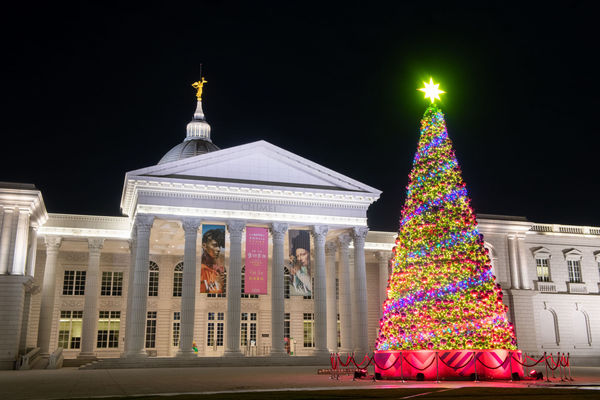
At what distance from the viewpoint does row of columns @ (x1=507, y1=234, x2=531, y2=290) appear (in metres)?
45.3

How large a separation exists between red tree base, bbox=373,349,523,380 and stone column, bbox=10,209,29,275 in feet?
77.9

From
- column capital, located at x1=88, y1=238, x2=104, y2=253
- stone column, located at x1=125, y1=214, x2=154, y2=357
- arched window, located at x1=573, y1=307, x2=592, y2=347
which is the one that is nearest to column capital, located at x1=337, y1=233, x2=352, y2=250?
stone column, located at x1=125, y1=214, x2=154, y2=357

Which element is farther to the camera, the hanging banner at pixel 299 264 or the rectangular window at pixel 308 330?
the rectangular window at pixel 308 330

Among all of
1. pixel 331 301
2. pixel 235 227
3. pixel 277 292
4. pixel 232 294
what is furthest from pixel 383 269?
pixel 232 294

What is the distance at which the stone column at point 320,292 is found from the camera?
119 feet

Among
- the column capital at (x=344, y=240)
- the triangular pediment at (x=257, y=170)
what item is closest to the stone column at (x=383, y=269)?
the column capital at (x=344, y=240)

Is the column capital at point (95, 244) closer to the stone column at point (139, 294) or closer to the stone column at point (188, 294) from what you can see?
the stone column at point (139, 294)

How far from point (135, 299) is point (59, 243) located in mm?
9550

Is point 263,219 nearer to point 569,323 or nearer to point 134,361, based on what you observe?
point 134,361

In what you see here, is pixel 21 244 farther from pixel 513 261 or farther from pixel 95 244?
pixel 513 261

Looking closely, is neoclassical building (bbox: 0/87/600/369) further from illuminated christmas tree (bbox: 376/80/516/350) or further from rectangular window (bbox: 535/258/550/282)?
illuminated christmas tree (bbox: 376/80/516/350)

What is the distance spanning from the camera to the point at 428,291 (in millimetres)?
19422

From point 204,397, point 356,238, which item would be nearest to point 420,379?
point 204,397

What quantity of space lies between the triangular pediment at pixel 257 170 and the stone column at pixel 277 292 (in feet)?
9.99
